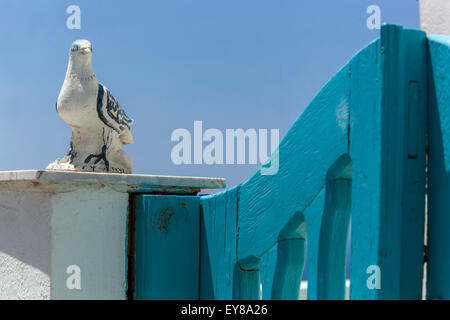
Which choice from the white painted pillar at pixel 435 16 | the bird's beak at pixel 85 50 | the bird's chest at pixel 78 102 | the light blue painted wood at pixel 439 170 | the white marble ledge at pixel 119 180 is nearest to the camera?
the light blue painted wood at pixel 439 170

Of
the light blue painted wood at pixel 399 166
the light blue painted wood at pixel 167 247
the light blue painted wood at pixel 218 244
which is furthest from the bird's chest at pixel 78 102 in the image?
the light blue painted wood at pixel 399 166

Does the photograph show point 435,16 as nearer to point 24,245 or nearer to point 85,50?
point 85,50

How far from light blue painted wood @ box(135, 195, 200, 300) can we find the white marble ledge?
0.06m

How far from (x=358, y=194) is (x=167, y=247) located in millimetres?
1026

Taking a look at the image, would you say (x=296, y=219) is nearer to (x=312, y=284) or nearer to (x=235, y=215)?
(x=312, y=284)

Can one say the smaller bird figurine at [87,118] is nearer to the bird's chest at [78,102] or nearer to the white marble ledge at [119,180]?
the bird's chest at [78,102]

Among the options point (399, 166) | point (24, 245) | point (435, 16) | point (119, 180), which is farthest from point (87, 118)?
point (399, 166)

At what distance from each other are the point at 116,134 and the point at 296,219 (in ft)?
4.22

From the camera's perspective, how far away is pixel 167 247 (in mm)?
2123

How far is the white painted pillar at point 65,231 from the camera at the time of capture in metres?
1.91

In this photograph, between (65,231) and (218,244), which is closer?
(65,231)

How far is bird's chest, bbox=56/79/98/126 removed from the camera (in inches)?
95.6

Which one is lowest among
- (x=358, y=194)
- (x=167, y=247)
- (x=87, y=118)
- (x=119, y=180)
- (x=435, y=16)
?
(x=167, y=247)
